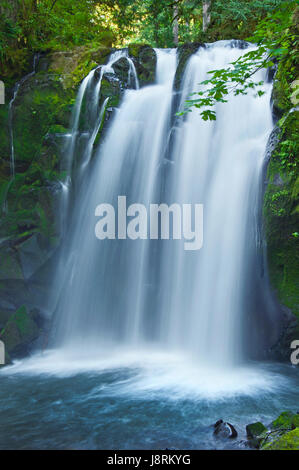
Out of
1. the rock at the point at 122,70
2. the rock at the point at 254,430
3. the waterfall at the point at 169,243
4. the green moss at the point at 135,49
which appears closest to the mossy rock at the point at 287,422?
the rock at the point at 254,430

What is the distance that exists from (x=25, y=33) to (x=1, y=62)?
1368 mm

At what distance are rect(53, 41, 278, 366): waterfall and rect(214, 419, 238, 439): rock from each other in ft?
7.32

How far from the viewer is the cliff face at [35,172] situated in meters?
7.64

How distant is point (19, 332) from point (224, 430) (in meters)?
4.76

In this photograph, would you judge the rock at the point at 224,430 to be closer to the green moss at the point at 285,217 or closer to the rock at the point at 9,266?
the green moss at the point at 285,217

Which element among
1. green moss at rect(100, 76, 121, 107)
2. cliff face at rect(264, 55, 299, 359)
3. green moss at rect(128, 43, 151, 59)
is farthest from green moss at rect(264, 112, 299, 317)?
green moss at rect(128, 43, 151, 59)

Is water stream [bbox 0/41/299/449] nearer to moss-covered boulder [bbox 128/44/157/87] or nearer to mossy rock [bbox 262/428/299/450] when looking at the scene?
moss-covered boulder [bbox 128/44/157/87]

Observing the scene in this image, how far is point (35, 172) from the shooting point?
8.33m

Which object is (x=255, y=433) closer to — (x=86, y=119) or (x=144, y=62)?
(x=86, y=119)

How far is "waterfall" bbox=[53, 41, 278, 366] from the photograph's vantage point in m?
6.41

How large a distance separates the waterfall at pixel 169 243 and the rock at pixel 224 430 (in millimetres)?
2231

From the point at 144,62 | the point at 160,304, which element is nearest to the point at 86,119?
the point at 144,62

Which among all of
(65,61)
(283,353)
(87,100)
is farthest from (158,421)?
(65,61)

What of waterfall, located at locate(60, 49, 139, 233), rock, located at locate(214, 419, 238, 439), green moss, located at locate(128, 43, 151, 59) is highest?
green moss, located at locate(128, 43, 151, 59)
